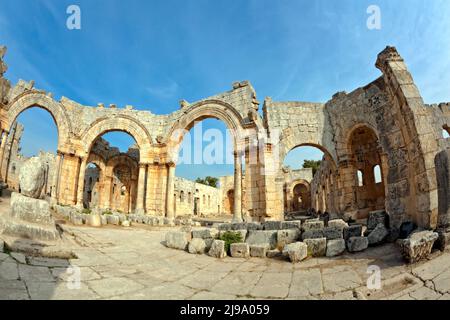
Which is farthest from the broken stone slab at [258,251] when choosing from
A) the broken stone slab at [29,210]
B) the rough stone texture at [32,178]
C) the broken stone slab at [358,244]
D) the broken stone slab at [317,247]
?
the rough stone texture at [32,178]

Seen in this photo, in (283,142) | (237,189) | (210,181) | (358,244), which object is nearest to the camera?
(358,244)

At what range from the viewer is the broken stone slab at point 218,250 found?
5.61 metres

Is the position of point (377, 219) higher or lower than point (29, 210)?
lower

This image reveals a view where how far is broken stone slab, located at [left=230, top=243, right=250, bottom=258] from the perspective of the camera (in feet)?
18.2

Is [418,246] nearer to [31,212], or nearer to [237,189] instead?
[31,212]

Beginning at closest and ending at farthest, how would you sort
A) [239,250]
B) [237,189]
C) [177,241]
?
[239,250]
[177,241]
[237,189]

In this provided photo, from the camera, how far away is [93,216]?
30.7 ft

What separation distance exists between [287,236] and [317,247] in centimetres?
104

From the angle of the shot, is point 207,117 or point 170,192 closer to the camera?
point 207,117

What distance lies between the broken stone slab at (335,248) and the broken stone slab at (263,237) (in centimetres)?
138

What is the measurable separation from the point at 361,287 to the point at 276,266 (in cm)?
168

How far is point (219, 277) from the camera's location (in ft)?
13.9

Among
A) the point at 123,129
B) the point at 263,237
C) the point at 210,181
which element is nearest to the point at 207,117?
the point at 123,129

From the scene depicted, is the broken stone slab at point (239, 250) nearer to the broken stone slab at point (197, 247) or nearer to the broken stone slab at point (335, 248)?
the broken stone slab at point (197, 247)
